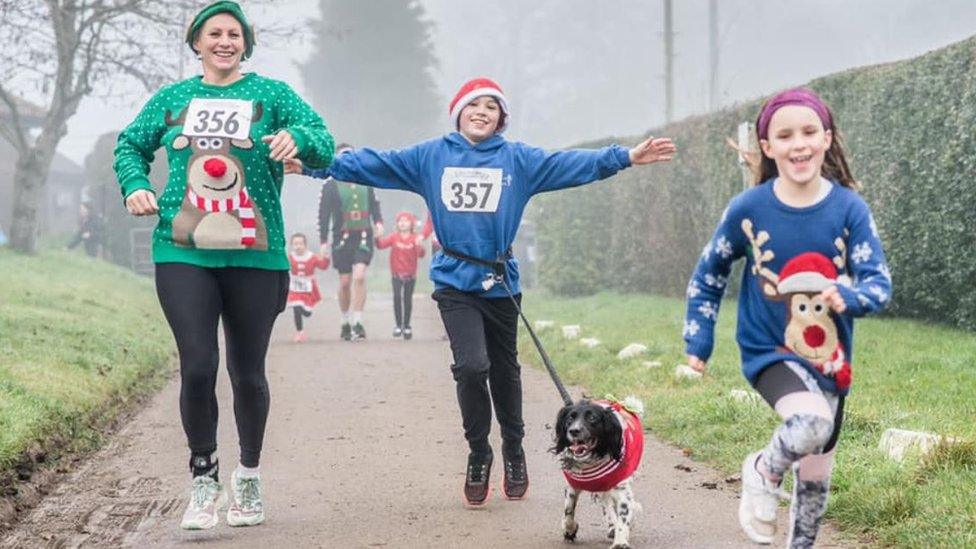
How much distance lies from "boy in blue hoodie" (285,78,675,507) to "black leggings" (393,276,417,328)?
33.9ft

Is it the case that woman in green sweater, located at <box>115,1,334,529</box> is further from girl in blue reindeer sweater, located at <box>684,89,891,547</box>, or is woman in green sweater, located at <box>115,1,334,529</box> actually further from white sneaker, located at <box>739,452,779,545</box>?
white sneaker, located at <box>739,452,779,545</box>

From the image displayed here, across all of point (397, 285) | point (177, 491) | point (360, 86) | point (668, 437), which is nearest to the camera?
point (177, 491)

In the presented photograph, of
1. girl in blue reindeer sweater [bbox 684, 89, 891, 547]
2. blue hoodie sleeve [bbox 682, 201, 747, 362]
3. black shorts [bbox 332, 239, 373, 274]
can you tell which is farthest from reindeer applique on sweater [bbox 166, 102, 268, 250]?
black shorts [bbox 332, 239, 373, 274]

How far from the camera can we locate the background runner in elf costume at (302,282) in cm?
1709

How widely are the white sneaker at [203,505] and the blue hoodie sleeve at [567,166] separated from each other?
2027mm

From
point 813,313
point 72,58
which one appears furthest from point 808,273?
point 72,58

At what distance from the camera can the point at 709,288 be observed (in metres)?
4.83

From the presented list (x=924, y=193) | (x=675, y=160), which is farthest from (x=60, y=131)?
(x=924, y=193)

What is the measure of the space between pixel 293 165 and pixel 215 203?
0.40 meters

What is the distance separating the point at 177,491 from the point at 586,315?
12995 millimetres

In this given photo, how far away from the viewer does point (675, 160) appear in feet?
71.5

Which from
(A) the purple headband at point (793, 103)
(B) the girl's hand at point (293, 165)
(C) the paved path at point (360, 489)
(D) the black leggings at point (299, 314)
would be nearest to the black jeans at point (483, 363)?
(C) the paved path at point (360, 489)

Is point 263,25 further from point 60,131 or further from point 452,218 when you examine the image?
point 452,218

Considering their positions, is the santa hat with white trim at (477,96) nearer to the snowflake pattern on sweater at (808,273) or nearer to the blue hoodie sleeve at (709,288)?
the blue hoodie sleeve at (709,288)
